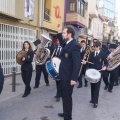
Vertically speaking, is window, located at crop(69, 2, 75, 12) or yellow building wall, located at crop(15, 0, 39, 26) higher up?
window, located at crop(69, 2, 75, 12)

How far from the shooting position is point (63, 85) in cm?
456

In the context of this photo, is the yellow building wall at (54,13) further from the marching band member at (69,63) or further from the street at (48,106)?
the marching band member at (69,63)

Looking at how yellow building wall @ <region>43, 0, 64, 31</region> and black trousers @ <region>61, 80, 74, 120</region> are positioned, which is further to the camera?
yellow building wall @ <region>43, 0, 64, 31</region>

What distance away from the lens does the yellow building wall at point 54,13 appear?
53.2ft

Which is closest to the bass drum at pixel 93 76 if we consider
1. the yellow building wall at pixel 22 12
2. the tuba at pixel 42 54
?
the tuba at pixel 42 54

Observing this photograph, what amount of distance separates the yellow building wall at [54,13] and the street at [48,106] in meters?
8.51

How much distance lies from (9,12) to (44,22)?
439 centimetres

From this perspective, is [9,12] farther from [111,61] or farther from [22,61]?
[111,61]

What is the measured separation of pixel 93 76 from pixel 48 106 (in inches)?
60.2

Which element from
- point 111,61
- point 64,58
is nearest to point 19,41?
point 111,61

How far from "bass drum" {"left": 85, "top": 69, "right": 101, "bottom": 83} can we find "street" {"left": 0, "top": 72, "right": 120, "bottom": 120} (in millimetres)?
816

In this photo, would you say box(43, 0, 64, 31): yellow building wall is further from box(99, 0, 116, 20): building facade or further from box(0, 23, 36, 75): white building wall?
box(99, 0, 116, 20): building facade

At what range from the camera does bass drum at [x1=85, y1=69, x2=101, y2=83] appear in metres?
6.01

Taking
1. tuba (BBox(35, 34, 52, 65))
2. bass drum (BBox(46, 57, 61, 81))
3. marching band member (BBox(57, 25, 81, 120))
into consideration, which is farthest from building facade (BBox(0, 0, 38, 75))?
marching band member (BBox(57, 25, 81, 120))
